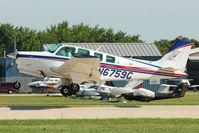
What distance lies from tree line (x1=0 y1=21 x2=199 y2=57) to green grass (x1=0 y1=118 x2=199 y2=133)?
214 feet

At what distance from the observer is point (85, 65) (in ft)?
73.3

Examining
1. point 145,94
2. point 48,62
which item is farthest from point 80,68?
point 145,94

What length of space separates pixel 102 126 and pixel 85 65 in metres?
6.80

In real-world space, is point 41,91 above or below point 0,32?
below

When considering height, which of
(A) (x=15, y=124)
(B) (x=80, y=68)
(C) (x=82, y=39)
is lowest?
(A) (x=15, y=124)

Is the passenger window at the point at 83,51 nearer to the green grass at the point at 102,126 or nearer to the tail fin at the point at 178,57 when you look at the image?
the tail fin at the point at 178,57

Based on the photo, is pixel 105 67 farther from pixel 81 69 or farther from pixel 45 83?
pixel 45 83

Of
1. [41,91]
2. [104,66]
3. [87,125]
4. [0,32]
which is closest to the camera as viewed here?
[87,125]

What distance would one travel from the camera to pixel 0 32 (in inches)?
3526

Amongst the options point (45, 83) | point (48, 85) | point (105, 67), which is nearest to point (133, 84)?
point (105, 67)

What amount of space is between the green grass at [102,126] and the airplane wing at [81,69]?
Answer: 490cm

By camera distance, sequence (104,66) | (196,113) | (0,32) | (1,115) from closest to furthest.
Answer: (1,115), (196,113), (104,66), (0,32)

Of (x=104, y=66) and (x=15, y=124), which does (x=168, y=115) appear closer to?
(x=104, y=66)

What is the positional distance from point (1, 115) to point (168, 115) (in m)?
8.43
